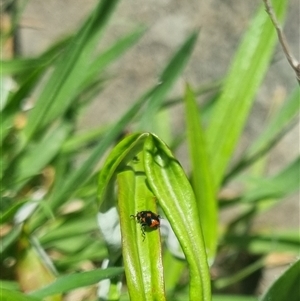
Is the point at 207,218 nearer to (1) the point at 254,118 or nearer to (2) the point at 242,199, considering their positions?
(2) the point at 242,199

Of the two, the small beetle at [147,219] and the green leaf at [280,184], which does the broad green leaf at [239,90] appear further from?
the small beetle at [147,219]

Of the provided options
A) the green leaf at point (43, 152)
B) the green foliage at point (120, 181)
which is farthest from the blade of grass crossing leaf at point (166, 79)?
the green leaf at point (43, 152)

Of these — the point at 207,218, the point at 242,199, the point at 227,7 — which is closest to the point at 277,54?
the point at 227,7

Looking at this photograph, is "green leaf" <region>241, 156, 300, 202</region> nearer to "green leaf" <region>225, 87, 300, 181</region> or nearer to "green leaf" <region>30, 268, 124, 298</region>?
"green leaf" <region>225, 87, 300, 181</region>

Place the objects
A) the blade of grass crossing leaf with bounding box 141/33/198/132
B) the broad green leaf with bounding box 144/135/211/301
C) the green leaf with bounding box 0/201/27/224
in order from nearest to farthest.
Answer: the broad green leaf with bounding box 144/135/211/301
the green leaf with bounding box 0/201/27/224
the blade of grass crossing leaf with bounding box 141/33/198/132

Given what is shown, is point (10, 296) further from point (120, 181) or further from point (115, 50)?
point (115, 50)

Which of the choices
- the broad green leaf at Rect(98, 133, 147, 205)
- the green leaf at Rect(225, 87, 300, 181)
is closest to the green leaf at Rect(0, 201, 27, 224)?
the broad green leaf at Rect(98, 133, 147, 205)
